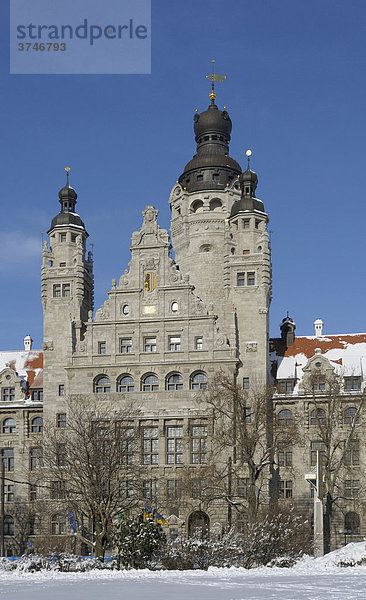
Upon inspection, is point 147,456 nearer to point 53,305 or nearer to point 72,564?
point 53,305

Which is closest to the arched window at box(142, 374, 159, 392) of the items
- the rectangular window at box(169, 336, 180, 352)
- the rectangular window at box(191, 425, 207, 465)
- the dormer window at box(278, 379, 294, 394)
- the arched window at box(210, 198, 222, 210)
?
the rectangular window at box(169, 336, 180, 352)

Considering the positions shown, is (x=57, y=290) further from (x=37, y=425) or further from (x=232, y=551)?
(x=232, y=551)

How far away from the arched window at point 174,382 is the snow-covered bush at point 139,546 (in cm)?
3758

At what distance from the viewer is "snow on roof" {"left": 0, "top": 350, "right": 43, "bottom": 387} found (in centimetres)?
8612

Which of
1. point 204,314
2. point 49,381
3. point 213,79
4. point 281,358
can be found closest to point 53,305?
point 49,381

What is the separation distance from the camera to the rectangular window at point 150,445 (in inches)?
3000

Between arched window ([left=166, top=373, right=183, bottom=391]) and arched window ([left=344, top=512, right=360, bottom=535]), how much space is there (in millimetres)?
16831

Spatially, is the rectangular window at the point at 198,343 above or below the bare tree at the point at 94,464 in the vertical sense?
above

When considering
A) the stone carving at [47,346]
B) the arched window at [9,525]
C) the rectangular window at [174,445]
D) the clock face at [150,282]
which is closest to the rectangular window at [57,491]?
the arched window at [9,525]

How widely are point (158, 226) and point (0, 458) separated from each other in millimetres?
23798

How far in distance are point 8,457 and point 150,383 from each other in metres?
14.7

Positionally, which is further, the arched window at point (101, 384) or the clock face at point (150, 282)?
the clock face at point (150, 282)

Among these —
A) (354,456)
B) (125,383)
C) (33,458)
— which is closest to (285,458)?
(354,456)

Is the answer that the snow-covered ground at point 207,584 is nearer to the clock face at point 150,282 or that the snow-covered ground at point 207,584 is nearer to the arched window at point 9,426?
the clock face at point 150,282
